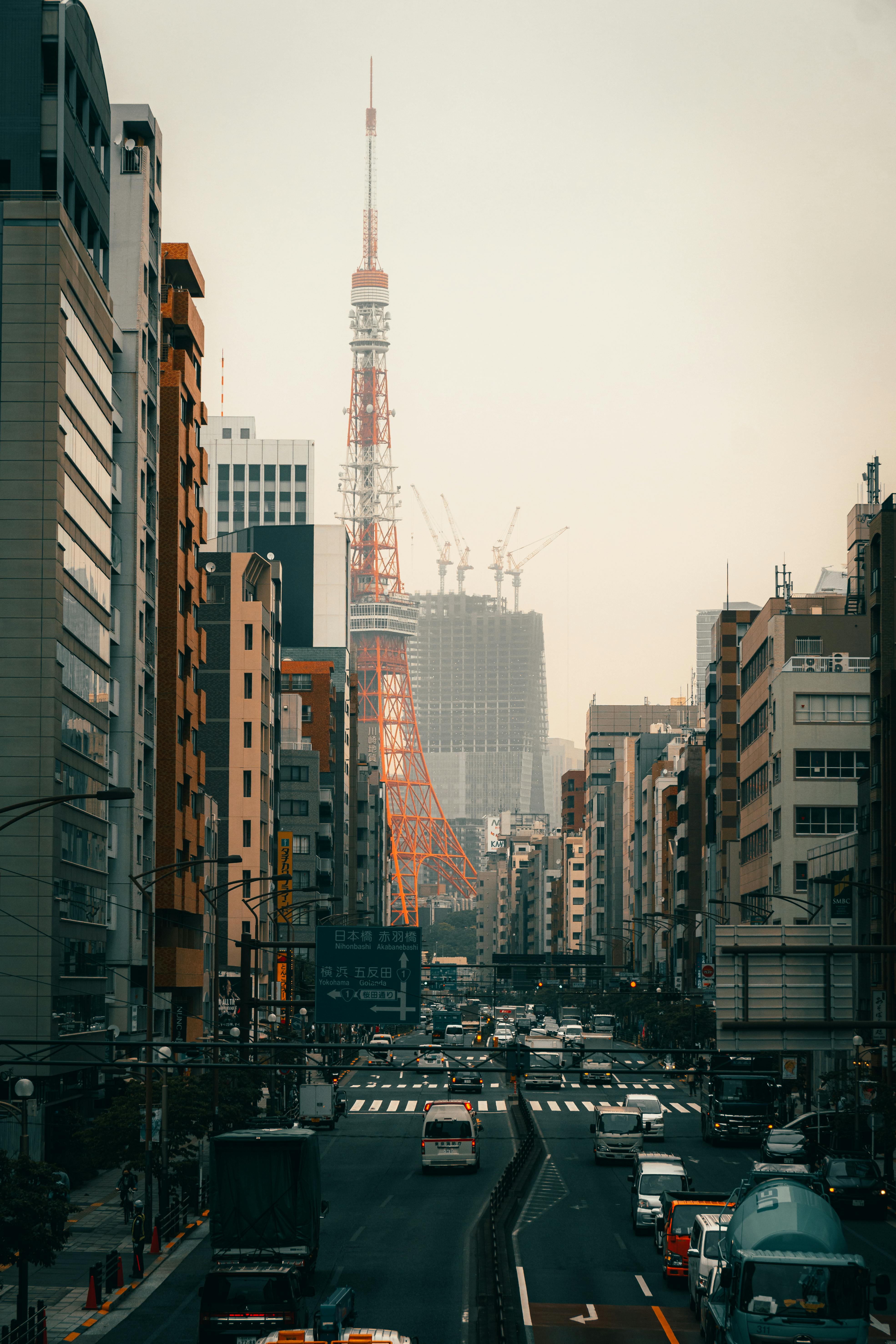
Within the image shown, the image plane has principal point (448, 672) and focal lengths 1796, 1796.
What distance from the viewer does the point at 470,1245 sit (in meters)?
49.1

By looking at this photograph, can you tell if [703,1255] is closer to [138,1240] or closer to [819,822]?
[138,1240]

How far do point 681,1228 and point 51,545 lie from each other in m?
34.5

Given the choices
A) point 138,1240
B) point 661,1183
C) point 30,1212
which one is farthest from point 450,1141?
point 30,1212

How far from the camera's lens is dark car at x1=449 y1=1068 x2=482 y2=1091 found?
107m

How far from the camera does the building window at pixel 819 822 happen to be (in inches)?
4215

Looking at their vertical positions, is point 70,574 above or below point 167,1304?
above

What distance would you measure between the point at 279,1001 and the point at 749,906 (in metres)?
42.8

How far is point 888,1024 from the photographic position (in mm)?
41219

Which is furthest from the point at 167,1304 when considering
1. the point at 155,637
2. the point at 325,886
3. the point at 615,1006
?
the point at 615,1006

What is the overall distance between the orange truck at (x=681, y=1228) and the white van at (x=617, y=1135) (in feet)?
87.0

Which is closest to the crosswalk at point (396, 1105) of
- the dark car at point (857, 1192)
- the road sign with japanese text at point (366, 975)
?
the dark car at point (857, 1192)

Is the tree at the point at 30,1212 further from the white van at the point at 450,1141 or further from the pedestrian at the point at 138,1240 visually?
the white van at the point at 450,1141

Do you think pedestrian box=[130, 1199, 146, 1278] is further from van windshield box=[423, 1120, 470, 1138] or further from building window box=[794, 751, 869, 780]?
building window box=[794, 751, 869, 780]

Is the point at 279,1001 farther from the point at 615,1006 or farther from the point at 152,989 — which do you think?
the point at 615,1006
